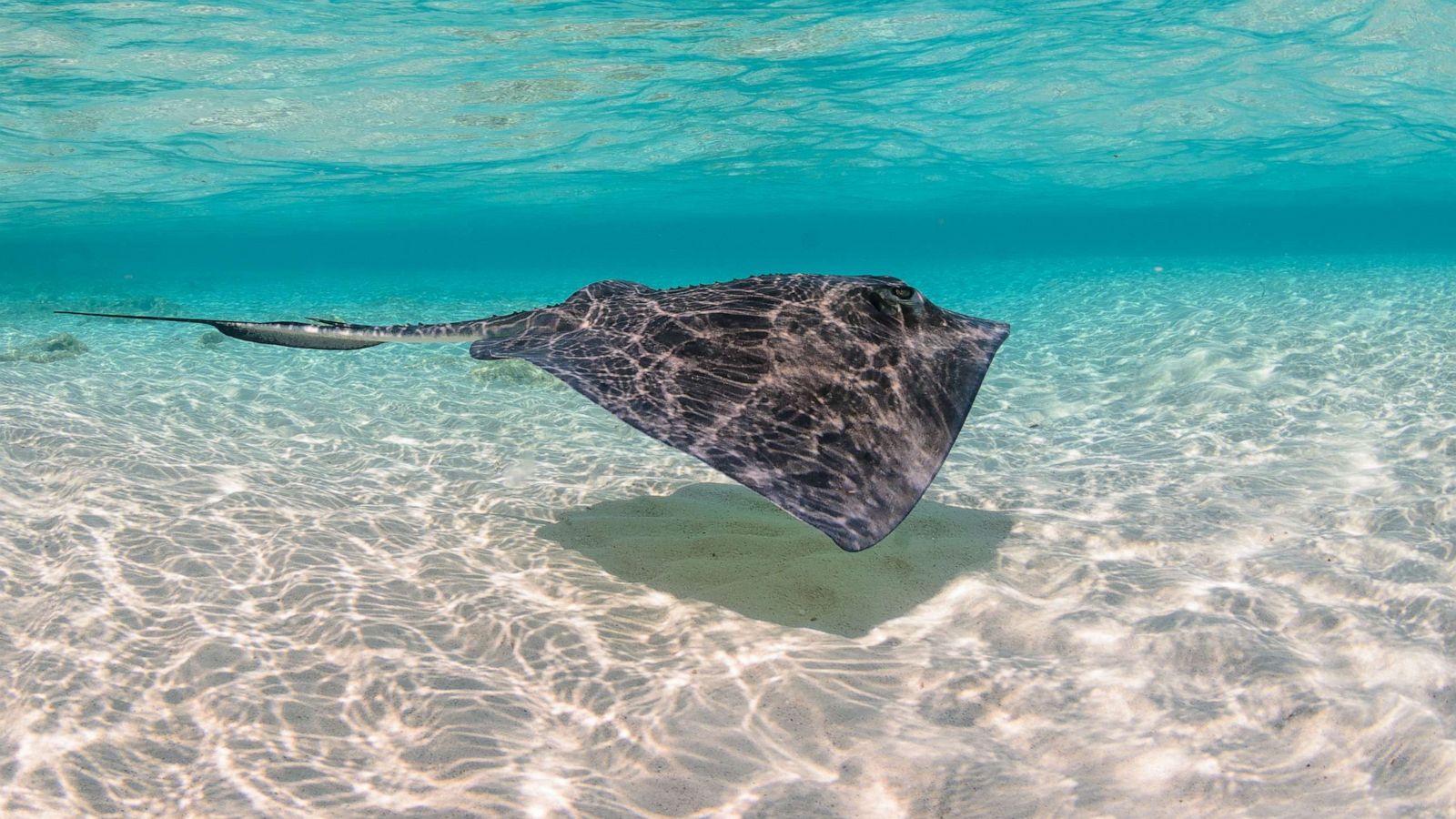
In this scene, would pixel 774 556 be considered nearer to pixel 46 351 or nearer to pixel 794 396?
pixel 794 396

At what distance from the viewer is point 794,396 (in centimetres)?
413

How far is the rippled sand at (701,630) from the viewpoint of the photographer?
306 centimetres

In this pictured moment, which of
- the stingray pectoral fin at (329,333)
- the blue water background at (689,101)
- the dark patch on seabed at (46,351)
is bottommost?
the dark patch on seabed at (46,351)

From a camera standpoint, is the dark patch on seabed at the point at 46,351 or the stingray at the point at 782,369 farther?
the dark patch on seabed at the point at 46,351

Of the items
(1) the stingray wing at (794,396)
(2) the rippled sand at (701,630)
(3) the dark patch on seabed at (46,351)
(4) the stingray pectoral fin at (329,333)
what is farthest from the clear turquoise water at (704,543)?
(4) the stingray pectoral fin at (329,333)

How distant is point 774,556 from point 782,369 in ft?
5.21

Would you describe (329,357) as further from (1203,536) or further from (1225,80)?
(1225,80)

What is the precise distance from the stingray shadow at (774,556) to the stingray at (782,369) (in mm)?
1186

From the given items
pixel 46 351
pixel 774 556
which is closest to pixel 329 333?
pixel 774 556

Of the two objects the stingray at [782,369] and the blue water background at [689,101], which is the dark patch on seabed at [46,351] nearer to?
the blue water background at [689,101]

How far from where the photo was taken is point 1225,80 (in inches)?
917

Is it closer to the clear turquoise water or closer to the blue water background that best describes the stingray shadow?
the clear turquoise water

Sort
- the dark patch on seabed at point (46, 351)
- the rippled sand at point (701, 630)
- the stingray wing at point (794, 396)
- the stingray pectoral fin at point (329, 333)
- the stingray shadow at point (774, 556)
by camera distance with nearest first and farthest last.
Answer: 1. the rippled sand at point (701, 630)
2. the stingray wing at point (794, 396)
3. the stingray shadow at point (774, 556)
4. the stingray pectoral fin at point (329, 333)
5. the dark patch on seabed at point (46, 351)

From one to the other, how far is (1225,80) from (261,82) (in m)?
27.6
